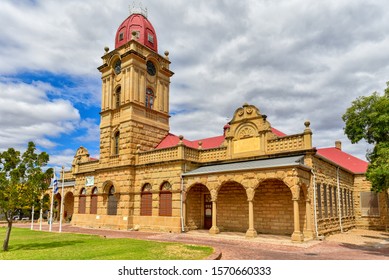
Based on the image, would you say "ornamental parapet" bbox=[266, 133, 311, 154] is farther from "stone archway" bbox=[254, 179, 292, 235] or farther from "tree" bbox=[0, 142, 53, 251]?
"tree" bbox=[0, 142, 53, 251]

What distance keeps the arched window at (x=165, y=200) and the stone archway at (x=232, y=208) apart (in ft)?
12.0

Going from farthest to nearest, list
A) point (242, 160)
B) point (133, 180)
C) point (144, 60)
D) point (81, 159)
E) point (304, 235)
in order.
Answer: point (81, 159)
point (144, 60)
point (133, 180)
point (242, 160)
point (304, 235)

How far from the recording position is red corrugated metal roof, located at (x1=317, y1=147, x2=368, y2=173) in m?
28.2

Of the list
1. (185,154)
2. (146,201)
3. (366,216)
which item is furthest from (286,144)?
(366,216)

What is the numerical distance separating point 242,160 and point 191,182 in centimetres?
394

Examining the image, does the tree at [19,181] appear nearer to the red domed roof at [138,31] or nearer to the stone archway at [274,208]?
the stone archway at [274,208]

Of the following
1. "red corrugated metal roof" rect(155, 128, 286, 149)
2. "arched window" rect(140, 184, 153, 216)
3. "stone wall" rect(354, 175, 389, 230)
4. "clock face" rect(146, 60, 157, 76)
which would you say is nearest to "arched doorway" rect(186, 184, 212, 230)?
"arched window" rect(140, 184, 153, 216)

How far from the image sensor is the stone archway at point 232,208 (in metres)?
20.8

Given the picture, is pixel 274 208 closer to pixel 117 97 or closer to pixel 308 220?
pixel 308 220

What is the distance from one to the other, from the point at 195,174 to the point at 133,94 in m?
9.89

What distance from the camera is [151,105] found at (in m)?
28.4

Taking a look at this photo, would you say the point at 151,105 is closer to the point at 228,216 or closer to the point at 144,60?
the point at 144,60
